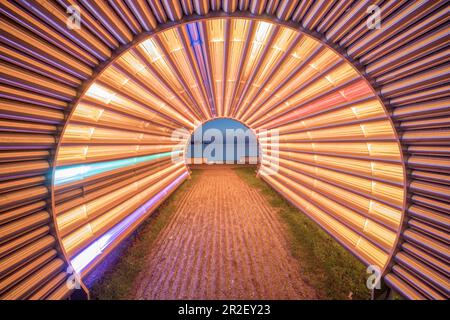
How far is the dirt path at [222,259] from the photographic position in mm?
4012

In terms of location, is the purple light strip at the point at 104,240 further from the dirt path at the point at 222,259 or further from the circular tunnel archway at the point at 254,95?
the dirt path at the point at 222,259

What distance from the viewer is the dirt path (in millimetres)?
4012

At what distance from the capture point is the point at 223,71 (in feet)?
19.0

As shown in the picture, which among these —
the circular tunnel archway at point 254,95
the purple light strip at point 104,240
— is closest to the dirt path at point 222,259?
the purple light strip at point 104,240

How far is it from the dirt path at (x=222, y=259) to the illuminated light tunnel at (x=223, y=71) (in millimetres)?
1360

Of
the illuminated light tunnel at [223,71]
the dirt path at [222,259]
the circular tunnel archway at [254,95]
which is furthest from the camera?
the dirt path at [222,259]

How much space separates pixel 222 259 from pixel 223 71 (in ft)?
17.9

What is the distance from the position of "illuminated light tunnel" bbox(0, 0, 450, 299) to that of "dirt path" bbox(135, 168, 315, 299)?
1360 millimetres

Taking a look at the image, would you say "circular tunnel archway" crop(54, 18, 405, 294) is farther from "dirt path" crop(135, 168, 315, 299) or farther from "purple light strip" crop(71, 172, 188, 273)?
"dirt path" crop(135, 168, 315, 299)

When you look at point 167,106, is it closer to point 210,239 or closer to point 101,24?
point 101,24

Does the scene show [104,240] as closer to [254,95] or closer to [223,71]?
[223,71]
